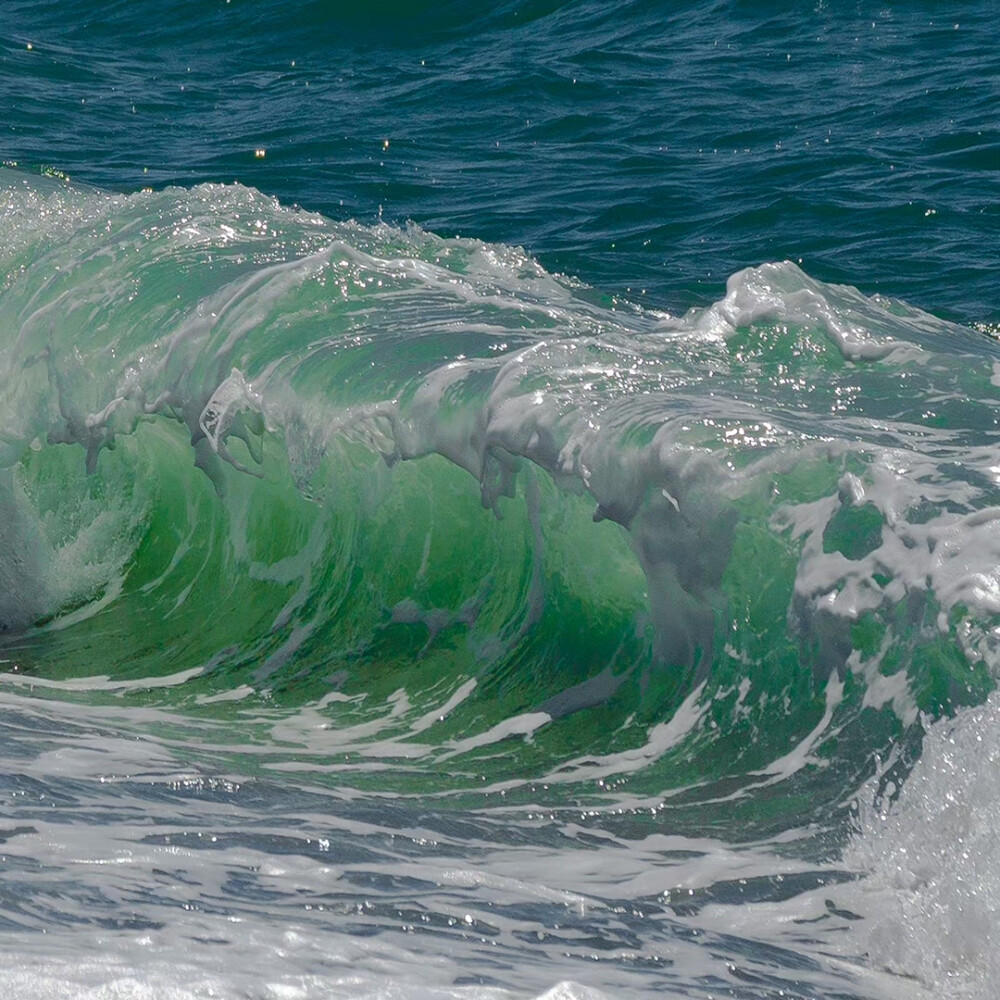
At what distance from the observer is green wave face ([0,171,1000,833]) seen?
4262mm

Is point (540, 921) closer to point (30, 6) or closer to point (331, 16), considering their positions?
point (331, 16)

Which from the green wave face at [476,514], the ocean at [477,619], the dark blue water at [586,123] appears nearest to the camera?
the ocean at [477,619]

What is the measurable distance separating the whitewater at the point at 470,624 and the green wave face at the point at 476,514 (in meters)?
0.01

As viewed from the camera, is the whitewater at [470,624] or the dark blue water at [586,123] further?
the dark blue water at [586,123]

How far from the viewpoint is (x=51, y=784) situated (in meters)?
3.60

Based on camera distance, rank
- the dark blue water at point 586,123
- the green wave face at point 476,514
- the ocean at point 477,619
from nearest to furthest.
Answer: the ocean at point 477,619, the green wave face at point 476,514, the dark blue water at point 586,123

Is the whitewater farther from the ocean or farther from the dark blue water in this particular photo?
the dark blue water

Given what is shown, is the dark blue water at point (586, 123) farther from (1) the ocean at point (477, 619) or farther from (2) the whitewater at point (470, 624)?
(2) the whitewater at point (470, 624)

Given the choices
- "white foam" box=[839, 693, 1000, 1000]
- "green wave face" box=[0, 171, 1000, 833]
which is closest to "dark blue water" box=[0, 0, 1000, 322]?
"green wave face" box=[0, 171, 1000, 833]

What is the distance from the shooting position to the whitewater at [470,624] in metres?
3.06

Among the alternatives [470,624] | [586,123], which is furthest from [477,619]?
[586,123]

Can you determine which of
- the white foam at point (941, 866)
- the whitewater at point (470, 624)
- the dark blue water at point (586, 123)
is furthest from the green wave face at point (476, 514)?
the dark blue water at point (586, 123)

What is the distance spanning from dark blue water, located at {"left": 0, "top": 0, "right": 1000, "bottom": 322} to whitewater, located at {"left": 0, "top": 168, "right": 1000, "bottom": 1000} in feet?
→ 9.80

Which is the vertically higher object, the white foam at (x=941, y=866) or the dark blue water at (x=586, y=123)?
the dark blue water at (x=586, y=123)
